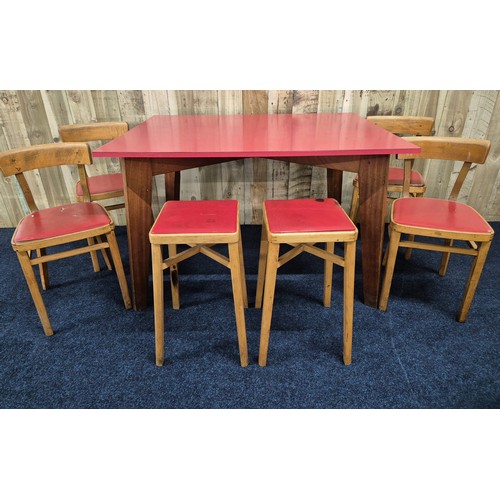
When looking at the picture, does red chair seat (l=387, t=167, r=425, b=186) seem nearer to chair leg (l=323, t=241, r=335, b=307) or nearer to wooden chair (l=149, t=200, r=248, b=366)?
chair leg (l=323, t=241, r=335, b=307)

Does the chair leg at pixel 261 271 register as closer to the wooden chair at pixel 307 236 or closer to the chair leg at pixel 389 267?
the wooden chair at pixel 307 236

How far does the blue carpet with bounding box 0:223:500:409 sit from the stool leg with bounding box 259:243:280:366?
0.33 ft

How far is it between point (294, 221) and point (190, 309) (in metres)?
0.89

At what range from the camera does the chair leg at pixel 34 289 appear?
1.75 metres

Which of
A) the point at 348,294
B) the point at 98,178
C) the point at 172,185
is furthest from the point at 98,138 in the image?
the point at 348,294

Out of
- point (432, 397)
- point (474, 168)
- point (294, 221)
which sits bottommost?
point (432, 397)

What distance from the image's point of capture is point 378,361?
1728 millimetres

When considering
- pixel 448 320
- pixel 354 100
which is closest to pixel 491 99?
pixel 354 100

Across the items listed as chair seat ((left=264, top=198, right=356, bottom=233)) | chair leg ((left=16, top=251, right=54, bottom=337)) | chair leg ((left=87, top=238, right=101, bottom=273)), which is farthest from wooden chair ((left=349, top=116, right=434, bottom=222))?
chair leg ((left=16, top=251, right=54, bottom=337))

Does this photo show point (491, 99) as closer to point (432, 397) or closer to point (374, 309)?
point (374, 309)

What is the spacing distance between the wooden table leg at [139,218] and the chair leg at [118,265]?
1.6 inches

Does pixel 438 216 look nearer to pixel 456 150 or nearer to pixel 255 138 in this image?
pixel 456 150

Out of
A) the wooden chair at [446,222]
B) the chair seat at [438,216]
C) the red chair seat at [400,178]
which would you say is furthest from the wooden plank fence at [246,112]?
the chair seat at [438,216]

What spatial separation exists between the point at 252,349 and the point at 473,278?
1.18m
